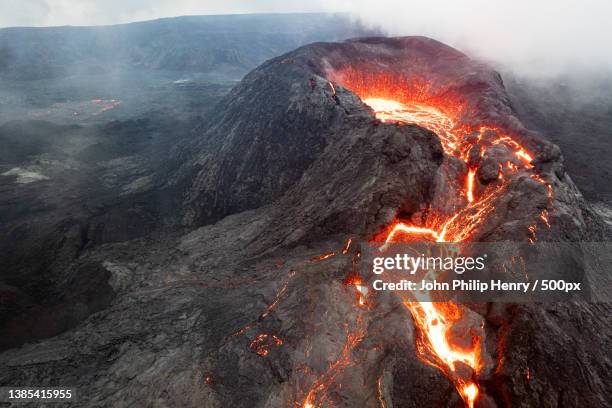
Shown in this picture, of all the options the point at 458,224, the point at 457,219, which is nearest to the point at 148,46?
the point at 457,219

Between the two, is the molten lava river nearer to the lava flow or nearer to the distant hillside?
the lava flow

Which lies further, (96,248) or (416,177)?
(96,248)

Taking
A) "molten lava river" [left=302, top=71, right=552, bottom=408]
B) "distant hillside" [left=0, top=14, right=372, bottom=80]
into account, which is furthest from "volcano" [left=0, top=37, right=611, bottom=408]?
"distant hillside" [left=0, top=14, right=372, bottom=80]

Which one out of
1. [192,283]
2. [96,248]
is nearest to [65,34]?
[96,248]

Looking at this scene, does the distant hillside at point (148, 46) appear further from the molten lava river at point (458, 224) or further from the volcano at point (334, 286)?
the molten lava river at point (458, 224)

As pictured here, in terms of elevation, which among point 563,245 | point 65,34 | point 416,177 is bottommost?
point 563,245

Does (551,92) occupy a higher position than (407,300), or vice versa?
(551,92)

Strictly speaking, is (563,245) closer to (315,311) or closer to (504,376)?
(504,376)
